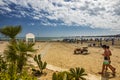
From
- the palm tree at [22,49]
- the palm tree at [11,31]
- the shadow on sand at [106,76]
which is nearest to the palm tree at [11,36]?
the palm tree at [11,31]

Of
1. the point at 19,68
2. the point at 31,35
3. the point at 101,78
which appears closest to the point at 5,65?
the point at 19,68

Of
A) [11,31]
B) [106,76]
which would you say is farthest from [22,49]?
[106,76]

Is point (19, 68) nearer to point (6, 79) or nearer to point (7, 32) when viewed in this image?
point (7, 32)

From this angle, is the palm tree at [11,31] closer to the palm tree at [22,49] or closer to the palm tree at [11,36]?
the palm tree at [11,36]

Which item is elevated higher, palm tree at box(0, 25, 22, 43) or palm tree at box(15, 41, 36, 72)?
palm tree at box(0, 25, 22, 43)

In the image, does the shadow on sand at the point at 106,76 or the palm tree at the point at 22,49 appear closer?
the palm tree at the point at 22,49

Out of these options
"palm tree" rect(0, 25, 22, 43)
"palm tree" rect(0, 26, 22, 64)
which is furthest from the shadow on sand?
"palm tree" rect(0, 25, 22, 43)

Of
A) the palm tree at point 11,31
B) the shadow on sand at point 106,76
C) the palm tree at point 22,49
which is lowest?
the shadow on sand at point 106,76

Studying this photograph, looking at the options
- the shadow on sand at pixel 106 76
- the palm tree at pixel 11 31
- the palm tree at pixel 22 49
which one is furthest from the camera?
the shadow on sand at pixel 106 76

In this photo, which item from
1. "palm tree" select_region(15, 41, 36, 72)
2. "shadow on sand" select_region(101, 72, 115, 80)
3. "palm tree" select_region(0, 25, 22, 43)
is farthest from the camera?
"shadow on sand" select_region(101, 72, 115, 80)

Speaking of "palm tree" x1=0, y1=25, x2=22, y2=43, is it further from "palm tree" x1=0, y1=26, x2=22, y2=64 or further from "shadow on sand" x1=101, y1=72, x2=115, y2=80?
"shadow on sand" x1=101, y1=72, x2=115, y2=80

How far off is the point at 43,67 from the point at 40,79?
50.1 inches

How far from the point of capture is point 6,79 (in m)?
5.12

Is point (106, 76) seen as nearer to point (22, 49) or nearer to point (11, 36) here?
point (22, 49)
